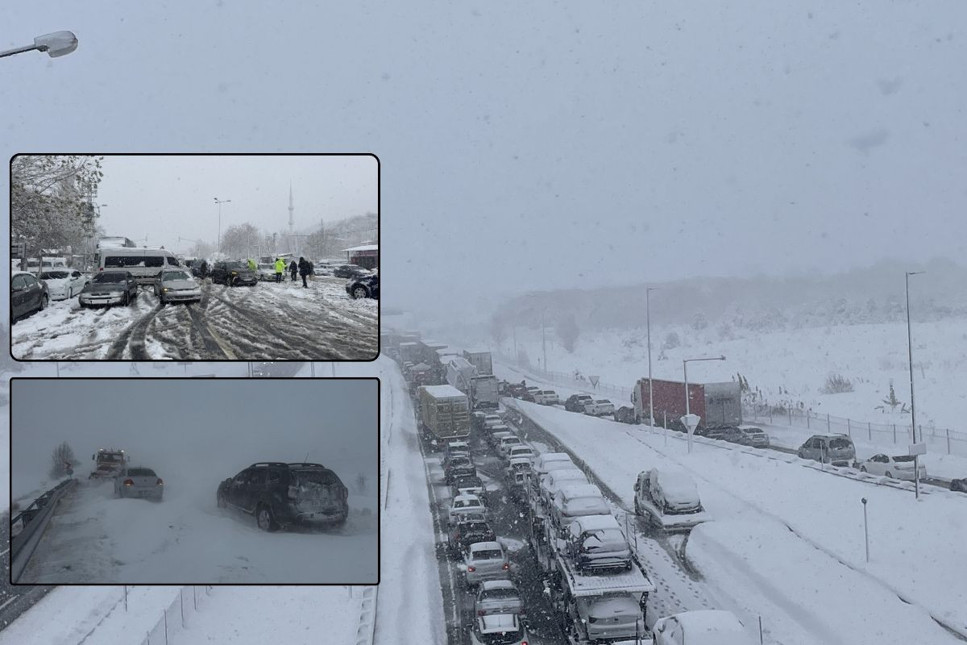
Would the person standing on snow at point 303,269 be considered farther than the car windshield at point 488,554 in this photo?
No

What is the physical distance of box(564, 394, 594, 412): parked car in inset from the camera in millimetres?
30659

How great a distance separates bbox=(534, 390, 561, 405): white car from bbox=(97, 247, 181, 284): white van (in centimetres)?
2922

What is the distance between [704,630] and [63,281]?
10.4 metres

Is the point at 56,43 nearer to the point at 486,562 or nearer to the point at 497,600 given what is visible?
the point at 497,600

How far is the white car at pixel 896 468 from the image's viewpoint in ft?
73.7

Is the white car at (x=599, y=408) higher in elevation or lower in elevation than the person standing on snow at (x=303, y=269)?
lower

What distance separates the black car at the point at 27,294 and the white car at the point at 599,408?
27947mm

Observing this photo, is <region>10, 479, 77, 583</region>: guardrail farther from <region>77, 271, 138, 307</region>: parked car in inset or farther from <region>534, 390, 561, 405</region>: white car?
<region>534, 390, 561, 405</region>: white car

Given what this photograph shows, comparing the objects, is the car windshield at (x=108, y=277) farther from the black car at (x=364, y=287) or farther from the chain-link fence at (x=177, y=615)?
the chain-link fence at (x=177, y=615)

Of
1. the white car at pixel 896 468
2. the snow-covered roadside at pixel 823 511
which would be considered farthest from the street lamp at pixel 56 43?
the white car at pixel 896 468

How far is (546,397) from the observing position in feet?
105

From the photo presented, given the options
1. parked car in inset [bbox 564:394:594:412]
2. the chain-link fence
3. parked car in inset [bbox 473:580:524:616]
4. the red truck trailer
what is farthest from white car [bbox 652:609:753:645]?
parked car in inset [bbox 564:394:594:412]

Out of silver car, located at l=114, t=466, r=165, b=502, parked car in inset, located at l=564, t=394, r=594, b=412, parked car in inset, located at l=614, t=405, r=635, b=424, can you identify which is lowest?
parked car in inset, located at l=614, t=405, r=635, b=424

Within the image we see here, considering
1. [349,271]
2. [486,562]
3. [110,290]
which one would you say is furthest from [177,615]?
[349,271]
